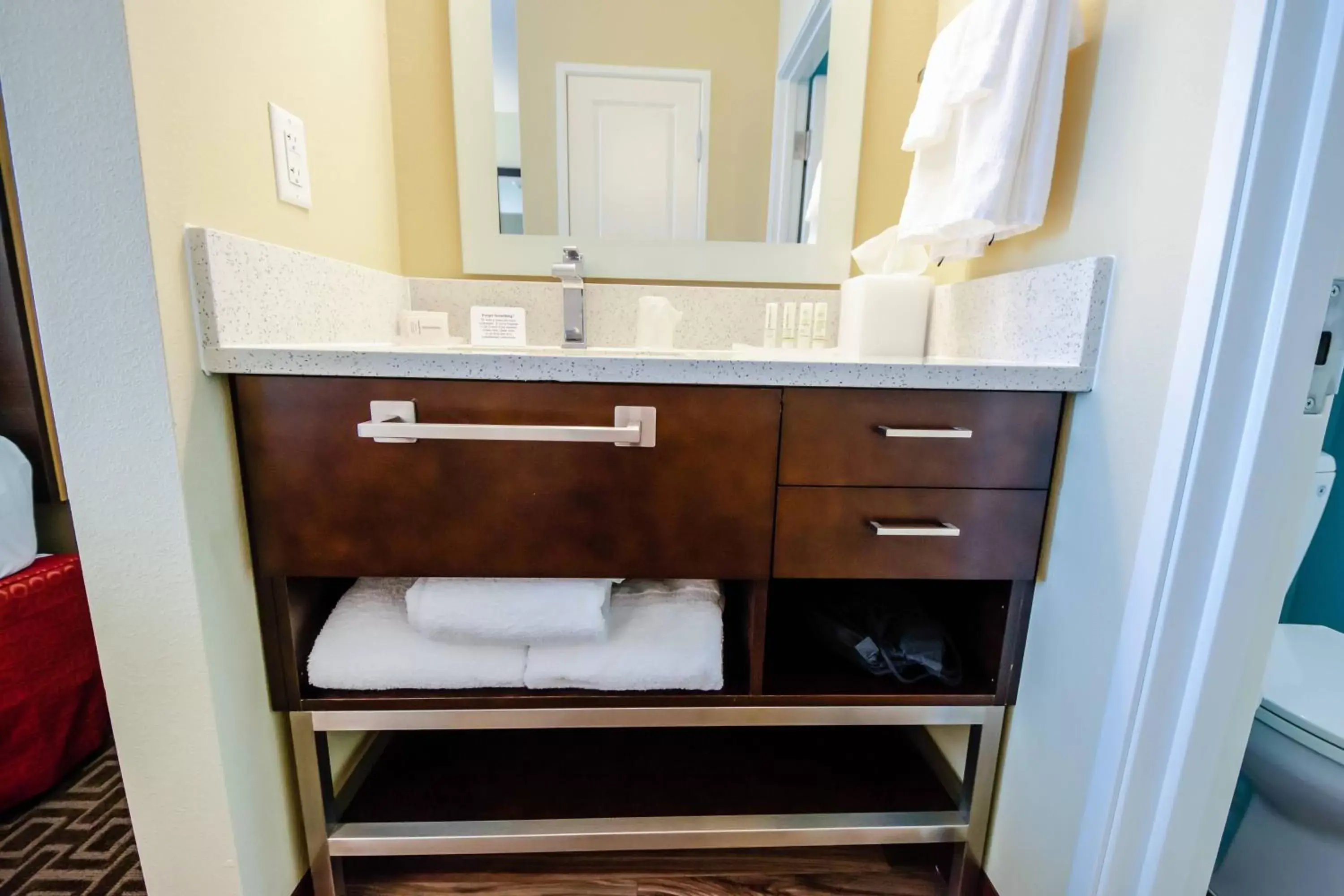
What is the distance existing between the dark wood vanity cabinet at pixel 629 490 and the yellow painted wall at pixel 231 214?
4cm

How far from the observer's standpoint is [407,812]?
3.07 feet

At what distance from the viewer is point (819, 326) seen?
1180 mm

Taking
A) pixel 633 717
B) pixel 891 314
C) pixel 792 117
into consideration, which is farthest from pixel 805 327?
pixel 633 717

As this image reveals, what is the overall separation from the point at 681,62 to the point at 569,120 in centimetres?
26

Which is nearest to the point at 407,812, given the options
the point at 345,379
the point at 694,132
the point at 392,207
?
the point at 345,379

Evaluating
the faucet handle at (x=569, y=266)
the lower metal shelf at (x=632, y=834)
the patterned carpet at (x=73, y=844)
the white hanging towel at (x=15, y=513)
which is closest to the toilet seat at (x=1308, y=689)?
the lower metal shelf at (x=632, y=834)

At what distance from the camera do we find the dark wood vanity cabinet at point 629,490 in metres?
0.69

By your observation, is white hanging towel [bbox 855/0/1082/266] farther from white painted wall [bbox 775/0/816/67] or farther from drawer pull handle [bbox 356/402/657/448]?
drawer pull handle [bbox 356/402/657/448]

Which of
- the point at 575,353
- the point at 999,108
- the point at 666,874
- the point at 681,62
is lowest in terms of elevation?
the point at 666,874

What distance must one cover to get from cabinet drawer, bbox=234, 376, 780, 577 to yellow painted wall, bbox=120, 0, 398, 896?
0.05 meters

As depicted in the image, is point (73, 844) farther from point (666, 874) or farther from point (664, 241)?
point (664, 241)

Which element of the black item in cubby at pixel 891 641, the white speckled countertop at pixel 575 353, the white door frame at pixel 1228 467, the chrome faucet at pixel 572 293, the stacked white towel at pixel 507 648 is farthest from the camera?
the chrome faucet at pixel 572 293

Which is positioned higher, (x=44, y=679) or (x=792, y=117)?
(x=792, y=117)

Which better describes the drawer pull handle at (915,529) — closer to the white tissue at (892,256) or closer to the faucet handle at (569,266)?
the white tissue at (892,256)
